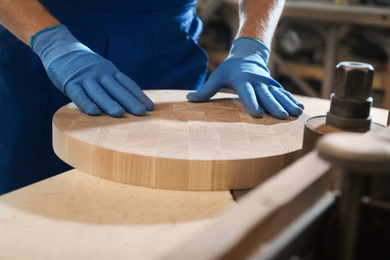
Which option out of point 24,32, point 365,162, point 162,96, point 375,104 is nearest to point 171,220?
point 365,162

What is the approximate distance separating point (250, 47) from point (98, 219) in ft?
3.62

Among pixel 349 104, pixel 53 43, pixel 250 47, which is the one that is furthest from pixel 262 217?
pixel 250 47

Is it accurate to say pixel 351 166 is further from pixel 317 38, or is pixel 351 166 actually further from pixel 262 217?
pixel 317 38

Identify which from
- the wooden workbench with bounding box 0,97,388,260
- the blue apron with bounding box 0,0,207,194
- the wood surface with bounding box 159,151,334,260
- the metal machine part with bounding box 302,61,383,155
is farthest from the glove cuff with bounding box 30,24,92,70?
the wood surface with bounding box 159,151,334,260

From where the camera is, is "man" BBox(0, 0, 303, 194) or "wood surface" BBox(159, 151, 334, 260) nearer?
"wood surface" BBox(159, 151, 334, 260)

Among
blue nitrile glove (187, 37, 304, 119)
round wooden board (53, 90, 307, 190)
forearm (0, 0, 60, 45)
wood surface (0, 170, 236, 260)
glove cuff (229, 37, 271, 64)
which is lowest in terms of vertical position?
wood surface (0, 170, 236, 260)

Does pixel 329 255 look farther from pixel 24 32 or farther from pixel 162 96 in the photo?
pixel 24 32

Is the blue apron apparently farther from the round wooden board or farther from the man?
the round wooden board

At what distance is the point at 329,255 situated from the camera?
2.15ft

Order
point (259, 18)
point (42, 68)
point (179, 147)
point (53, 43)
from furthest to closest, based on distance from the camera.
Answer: point (259, 18), point (42, 68), point (53, 43), point (179, 147)

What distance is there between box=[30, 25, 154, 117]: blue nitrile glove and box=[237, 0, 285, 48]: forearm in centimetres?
64

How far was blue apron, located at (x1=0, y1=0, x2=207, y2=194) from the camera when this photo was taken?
175 centimetres

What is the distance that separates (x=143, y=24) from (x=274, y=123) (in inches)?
29.7

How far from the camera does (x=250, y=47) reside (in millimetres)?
1808
